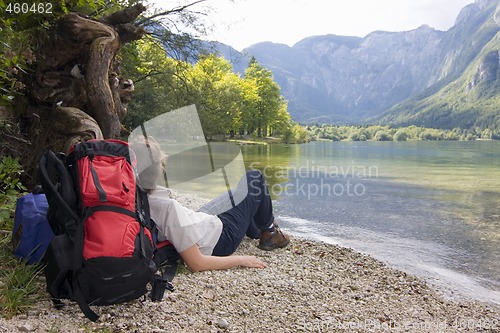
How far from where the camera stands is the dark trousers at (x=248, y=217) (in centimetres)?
536

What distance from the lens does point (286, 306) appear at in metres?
4.51

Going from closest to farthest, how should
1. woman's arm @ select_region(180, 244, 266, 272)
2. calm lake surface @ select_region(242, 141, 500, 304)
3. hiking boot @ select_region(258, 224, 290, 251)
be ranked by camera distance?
woman's arm @ select_region(180, 244, 266, 272) → hiking boot @ select_region(258, 224, 290, 251) → calm lake surface @ select_region(242, 141, 500, 304)

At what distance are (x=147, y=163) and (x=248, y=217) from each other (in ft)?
6.45

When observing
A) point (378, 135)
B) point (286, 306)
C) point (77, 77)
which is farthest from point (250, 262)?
point (378, 135)

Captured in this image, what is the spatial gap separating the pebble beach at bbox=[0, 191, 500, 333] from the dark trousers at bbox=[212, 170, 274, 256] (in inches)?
13.2

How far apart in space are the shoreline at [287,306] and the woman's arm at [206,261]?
140 mm

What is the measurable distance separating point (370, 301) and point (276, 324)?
1650 millimetres

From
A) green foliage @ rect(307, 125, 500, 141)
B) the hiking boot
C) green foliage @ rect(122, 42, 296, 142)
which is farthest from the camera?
green foliage @ rect(307, 125, 500, 141)

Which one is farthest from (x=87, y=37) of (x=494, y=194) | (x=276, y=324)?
(x=494, y=194)

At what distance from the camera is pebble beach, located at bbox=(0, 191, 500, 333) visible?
11.7 feet

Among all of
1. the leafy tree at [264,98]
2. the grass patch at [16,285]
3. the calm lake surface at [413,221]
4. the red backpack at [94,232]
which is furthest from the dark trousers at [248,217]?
the leafy tree at [264,98]

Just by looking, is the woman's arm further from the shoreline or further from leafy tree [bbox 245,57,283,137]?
leafy tree [bbox 245,57,283,137]

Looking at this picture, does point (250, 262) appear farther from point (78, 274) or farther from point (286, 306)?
point (78, 274)

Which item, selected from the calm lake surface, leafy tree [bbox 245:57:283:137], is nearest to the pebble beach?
the calm lake surface
